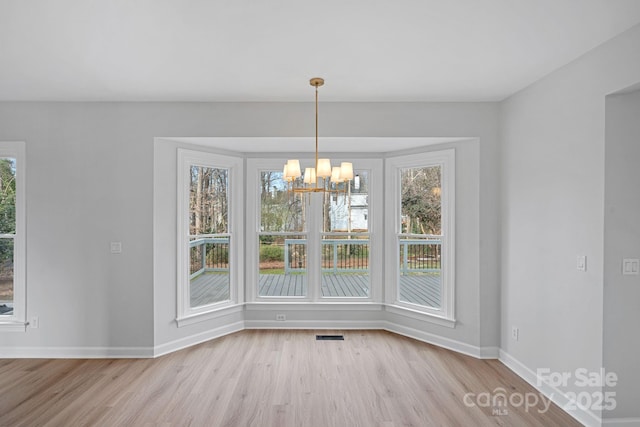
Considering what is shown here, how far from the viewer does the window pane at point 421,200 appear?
411 cm

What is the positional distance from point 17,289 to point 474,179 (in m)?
5.10

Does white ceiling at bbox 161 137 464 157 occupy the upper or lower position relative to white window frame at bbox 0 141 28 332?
upper

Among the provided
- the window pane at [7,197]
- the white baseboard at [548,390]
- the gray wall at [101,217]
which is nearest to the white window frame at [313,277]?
the gray wall at [101,217]

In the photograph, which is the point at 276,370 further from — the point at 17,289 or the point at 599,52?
the point at 599,52

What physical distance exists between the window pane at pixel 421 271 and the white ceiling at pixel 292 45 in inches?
71.0

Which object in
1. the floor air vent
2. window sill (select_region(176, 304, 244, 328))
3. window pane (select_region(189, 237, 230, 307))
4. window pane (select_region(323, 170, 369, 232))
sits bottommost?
the floor air vent

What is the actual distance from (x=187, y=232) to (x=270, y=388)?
6.62ft

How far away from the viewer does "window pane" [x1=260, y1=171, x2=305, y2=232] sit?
15.0 ft

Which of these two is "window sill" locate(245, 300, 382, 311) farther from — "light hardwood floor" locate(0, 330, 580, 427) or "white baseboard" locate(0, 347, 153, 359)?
"white baseboard" locate(0, 347, 153, 359)

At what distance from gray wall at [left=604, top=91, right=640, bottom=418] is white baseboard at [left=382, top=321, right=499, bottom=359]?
1.30m

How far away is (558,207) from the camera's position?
283 centimetres

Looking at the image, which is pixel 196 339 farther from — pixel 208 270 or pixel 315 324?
pixel 315 324

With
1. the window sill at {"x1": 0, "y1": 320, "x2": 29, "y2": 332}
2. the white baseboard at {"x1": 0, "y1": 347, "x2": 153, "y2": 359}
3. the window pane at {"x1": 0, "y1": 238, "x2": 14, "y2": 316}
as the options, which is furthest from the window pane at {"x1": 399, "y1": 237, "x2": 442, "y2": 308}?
the window pane at {"x1": 0, "y1": 238, "x2": 14, "y2": 316}

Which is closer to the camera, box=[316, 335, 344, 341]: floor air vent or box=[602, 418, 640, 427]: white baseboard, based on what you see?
box=[602, 418, 640, 427]: white baseboard
